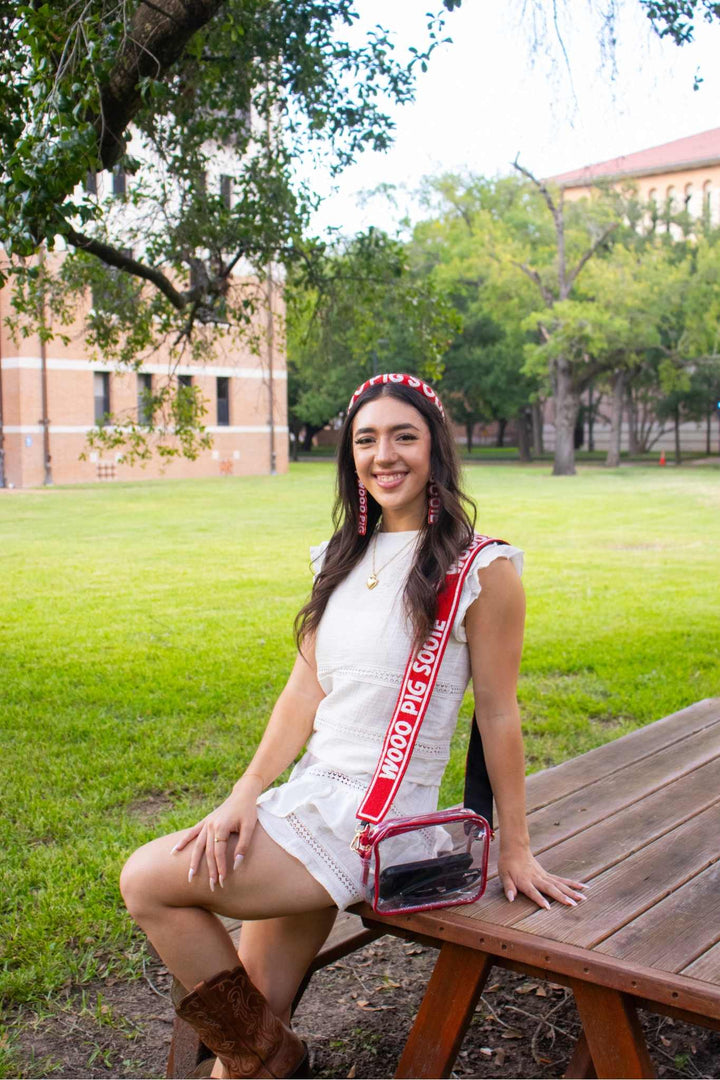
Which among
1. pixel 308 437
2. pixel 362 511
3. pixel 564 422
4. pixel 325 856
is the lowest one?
pixel 325 856

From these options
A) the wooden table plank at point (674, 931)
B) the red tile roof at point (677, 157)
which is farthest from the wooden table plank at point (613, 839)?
the red tile roof at point (677, 157)

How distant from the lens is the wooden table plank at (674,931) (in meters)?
2.14

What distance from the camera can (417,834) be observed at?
8.22ft

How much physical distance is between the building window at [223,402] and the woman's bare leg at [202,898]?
3908cm

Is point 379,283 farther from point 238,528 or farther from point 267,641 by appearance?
point 238,528

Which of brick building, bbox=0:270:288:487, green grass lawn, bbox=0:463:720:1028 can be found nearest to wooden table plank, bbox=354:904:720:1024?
green grass lawn, bbox=0:463:720:1028

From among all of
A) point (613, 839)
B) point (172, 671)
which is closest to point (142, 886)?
point (613, 839)

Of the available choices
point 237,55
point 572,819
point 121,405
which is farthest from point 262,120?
point 121,405

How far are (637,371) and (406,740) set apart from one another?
149 feet

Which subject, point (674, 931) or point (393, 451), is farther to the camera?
point (393, 451)

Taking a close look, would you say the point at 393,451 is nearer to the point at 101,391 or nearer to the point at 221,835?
the point at 221,835

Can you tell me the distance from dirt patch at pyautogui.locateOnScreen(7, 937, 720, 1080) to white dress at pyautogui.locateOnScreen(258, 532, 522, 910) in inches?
38.6

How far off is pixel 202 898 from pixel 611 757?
67.8 inches

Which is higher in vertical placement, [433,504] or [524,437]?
[524,437]
